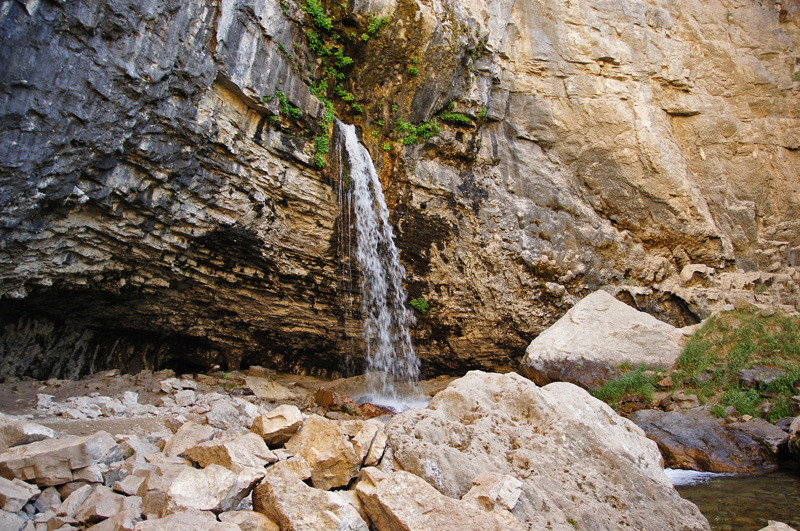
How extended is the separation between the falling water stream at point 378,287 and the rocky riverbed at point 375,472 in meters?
6.77

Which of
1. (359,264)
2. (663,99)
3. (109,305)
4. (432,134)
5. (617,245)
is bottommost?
(109,305)

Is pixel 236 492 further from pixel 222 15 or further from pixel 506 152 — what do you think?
pixel 506 152

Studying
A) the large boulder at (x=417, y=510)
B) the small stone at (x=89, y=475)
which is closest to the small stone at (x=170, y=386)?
the small stone at (x=89, y=475)

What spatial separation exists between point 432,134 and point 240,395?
316 inches

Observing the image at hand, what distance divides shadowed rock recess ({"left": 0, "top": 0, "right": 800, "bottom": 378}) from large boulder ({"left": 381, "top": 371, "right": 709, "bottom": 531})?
6.80 metres

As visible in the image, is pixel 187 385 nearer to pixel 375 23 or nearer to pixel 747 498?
pixel 375 23

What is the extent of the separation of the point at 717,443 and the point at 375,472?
6.01 metres

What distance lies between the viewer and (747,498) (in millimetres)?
5234

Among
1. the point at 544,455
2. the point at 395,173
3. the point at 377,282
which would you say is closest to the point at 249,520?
the point at 544,455

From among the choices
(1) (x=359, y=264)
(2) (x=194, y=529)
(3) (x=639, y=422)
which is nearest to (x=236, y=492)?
(2) (x=194, y=529)

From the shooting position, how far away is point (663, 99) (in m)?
13.9

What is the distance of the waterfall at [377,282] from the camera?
11.4m

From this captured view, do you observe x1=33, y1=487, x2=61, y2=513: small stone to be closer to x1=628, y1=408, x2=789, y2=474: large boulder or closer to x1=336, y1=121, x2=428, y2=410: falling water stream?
x1=628, y1=408, x2=789, y2=474: large boulder

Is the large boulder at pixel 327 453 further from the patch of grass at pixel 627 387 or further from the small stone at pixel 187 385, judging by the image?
the patch of grass at pixel 627 387
